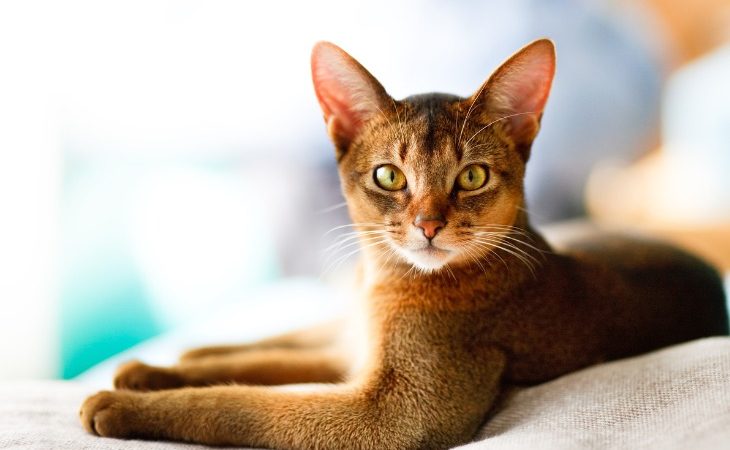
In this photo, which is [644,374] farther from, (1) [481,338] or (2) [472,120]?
(2) [472,120]

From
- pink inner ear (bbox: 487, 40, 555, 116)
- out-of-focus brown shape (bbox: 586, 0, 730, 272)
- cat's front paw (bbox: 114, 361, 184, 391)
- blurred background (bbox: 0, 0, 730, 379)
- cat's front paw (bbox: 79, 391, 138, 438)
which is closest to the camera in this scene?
cat's front paw (bbox: 79, 391, 138, 438)

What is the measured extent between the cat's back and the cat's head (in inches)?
11.6

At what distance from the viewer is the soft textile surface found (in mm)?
907

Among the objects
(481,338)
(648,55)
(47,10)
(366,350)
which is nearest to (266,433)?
(366,350)

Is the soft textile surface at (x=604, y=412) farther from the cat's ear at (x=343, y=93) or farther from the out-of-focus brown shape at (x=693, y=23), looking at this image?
the out-of-focus brown shape at (x=693, y=23)

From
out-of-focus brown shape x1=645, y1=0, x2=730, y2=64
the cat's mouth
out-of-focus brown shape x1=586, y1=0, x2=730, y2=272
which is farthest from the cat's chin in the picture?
out-of-focus brown shape x1=645, y1=0, x2=730, y2=64

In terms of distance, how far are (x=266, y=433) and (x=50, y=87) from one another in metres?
1.19

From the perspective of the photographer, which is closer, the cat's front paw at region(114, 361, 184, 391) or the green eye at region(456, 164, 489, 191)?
the green eye at region(456, 164, 489, 191)

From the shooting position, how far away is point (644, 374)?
1.08 meters

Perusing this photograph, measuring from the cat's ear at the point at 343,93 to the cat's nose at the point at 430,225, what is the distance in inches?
11.5

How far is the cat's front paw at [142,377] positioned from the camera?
128 cm

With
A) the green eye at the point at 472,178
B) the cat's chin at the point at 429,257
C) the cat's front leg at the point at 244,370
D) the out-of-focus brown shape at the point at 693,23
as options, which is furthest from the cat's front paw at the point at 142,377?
the out-of-focus brown shape at the point at 693,23

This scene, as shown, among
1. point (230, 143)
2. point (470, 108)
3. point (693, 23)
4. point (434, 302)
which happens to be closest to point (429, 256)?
point (434, 302)

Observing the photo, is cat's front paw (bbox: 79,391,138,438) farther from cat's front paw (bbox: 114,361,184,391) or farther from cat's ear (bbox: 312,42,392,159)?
cat's ear (bbox: 312,42,392,159)
